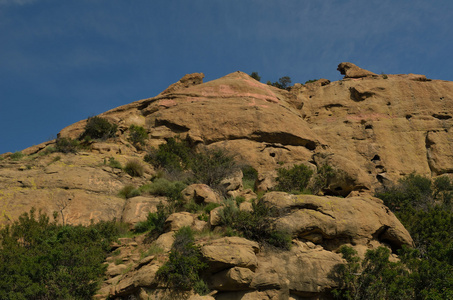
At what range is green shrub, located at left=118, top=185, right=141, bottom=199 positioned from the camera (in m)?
16.0

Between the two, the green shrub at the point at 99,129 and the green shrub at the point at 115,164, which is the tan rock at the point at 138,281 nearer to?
the green shrub at the point at 115,164

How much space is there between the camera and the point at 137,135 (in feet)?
74.8

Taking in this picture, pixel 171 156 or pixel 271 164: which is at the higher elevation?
pixel 171 156

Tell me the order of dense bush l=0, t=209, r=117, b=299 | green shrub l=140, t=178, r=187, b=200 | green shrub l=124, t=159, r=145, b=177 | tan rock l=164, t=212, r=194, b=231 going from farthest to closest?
green shrub l=124, t=159, r=145, b=177
green shrub l=140, t=178, r=187, b=200
tan rock l=164, t=212, r=194, b=231
dense bush l=0, t=209, r=117, b=299

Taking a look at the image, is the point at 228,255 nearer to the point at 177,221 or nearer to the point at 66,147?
the point at 177,221

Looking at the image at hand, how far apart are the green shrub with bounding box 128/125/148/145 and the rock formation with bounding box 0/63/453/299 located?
364 millimetres

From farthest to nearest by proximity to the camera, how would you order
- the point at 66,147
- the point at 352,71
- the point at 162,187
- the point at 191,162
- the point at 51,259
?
1. the point at 352,71
2. the point at 191,162
3. the point at 66,147
4. the point at 162,187
5. the point at 51,259

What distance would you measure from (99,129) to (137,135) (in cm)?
217

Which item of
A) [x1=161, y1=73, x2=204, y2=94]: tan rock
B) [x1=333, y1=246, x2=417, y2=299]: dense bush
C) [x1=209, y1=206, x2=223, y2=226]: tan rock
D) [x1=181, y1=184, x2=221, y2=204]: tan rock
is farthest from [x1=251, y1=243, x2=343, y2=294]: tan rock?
[x1=161, y1=73, x2=204, y2=94]: tan rock

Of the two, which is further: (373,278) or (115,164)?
(115,164)

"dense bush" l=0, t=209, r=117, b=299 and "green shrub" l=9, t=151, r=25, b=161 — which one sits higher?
"green shrub" l=9, t=151, r=25, b=161

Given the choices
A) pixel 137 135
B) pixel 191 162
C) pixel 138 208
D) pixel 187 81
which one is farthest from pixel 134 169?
pixel 187 81

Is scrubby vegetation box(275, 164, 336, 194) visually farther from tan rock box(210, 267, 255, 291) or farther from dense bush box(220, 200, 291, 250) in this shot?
tan rock box(210, 267, 255, 291)

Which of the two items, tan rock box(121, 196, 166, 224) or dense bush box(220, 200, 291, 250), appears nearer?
dense bush box(220, 200, 291, 250)
